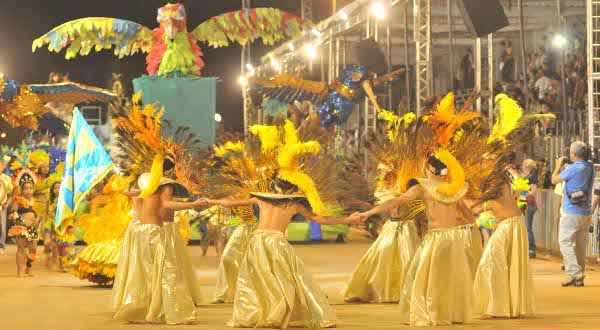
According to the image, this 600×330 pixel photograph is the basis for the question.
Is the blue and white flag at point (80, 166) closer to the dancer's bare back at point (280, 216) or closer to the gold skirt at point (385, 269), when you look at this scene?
the gold skirt at point (385, 269)

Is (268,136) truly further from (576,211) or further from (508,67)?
(508,67)

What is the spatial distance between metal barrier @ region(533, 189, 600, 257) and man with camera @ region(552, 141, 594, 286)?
3.63 meters

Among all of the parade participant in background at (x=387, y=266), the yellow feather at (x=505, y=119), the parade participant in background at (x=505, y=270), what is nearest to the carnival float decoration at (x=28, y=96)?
the parade participant in background at (x=387, y=266)

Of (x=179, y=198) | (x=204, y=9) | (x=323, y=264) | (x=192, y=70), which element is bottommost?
(x=323, y=264)

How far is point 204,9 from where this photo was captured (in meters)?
42.3

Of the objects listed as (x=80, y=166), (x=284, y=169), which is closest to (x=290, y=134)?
(x=284, y=169)

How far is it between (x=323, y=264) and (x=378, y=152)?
7149 millimetres

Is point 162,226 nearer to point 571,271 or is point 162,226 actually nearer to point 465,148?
point 465,148

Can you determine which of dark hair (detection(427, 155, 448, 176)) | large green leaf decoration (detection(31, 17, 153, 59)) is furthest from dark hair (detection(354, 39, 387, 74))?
dark hair (detection(427, 155, 448, 176))

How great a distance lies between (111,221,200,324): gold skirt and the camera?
11898 mm

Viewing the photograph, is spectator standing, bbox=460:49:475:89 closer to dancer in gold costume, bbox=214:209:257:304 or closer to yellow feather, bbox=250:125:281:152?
dancer in gold costume, bbox=214:209:257:304

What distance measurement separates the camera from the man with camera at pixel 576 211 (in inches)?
640

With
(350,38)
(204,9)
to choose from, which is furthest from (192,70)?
(204,9)

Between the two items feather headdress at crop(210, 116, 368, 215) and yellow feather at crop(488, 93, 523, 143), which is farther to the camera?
yellow feather at crop(488, 93, 523, 143)
